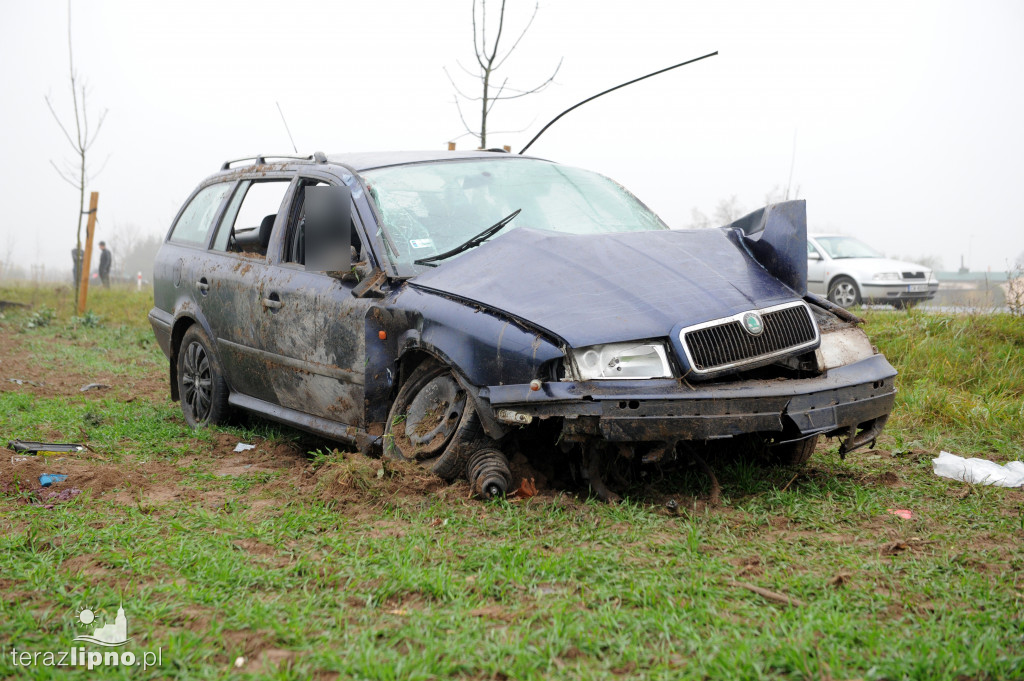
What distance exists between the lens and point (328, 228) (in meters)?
4.96

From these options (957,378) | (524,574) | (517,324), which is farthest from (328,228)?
(957,378)

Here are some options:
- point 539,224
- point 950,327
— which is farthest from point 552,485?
point 950,327

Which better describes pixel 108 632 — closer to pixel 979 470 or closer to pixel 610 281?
pixel 610 281

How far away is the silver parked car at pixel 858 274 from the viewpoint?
609 inches

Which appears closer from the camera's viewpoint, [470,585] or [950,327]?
[470,585]

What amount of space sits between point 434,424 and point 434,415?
0.14ft

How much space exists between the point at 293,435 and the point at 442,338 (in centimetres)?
219

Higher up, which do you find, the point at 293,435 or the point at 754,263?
the point at 754,263

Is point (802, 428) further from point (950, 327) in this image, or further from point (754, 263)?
point (950, 327)

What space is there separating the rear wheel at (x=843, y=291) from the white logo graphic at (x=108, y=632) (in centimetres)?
1461

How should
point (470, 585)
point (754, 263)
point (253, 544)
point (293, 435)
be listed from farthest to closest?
point (293, 435) → point (754, 263) → point (253, 544) → point (470, 585)

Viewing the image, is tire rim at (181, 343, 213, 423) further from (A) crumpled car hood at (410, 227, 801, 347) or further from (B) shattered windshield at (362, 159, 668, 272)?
(A) crumpled car hood at (410, 227, 801, 347)

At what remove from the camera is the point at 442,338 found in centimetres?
400

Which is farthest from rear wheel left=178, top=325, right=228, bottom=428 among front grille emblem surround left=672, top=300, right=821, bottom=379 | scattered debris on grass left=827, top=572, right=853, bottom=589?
scattered debris on grass left=827, top=572, right=853, bottom=589
